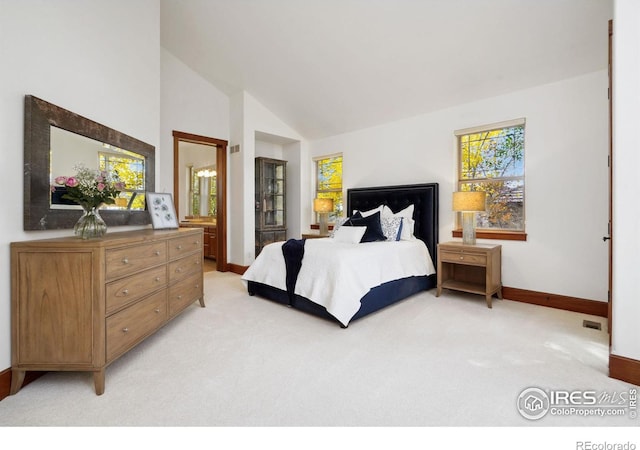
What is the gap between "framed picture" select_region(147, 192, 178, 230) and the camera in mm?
3152

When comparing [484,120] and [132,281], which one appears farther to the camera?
[484,120]

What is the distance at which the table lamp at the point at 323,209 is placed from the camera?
5.30m

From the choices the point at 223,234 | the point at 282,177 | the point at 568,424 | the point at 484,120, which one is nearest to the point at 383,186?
the point at 484,120

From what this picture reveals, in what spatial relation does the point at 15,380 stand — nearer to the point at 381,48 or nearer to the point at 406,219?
the point at 406,219

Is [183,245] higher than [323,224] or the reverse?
the reverse

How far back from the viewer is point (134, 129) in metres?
3.10

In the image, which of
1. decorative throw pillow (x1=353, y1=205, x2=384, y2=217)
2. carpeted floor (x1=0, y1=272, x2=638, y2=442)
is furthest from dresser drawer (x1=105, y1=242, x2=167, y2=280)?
decorative throw pillow (x1=353, y1=205, x2=384, y2=217)

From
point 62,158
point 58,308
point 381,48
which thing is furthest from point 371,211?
point 58,308

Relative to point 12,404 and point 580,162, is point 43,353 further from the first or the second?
point 580,162

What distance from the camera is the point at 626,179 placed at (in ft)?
6.27

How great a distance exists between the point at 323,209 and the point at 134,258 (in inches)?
138

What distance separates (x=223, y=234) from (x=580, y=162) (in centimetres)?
508

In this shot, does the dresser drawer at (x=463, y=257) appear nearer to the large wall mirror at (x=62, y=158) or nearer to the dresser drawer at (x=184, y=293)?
the dresser drawer at (x=184, y=293)

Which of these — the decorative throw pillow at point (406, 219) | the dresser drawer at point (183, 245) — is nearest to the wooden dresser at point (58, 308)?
the dresser drawer at point (183, 245)
